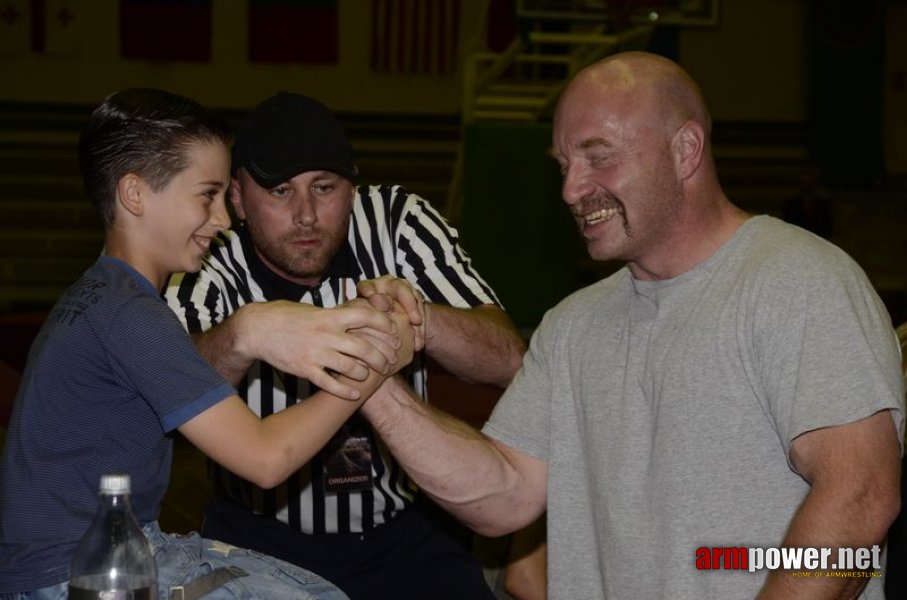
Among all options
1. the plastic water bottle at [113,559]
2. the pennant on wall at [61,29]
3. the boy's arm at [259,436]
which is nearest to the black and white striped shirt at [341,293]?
the boy's arm at [259,436]

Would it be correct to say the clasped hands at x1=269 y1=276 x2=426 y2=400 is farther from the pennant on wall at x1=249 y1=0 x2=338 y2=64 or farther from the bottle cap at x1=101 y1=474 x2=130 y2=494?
the pennant on wall at x1=249 y1=0 x2=338 y2=64

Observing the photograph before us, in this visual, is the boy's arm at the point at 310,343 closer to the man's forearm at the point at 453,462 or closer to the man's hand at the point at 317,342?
the man's hand at the point at 317,342

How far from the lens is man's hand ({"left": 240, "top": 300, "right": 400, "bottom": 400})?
2365 millimetres

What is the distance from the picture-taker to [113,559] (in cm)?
168

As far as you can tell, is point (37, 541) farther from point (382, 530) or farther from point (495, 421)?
point (382, 530)

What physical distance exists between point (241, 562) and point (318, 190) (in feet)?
4.08

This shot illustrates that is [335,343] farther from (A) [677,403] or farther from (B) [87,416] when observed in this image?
(A) [677,403]

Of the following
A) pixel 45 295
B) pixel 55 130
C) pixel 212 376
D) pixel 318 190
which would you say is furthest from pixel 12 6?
pixel 212 376

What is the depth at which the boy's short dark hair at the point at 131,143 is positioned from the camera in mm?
2242

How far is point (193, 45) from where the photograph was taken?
14641 mm

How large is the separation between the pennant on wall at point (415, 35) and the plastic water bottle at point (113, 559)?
13.5 m

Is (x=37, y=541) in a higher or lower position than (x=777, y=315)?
lower

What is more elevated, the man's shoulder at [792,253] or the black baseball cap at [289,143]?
the black baseball cap at [289,143]
